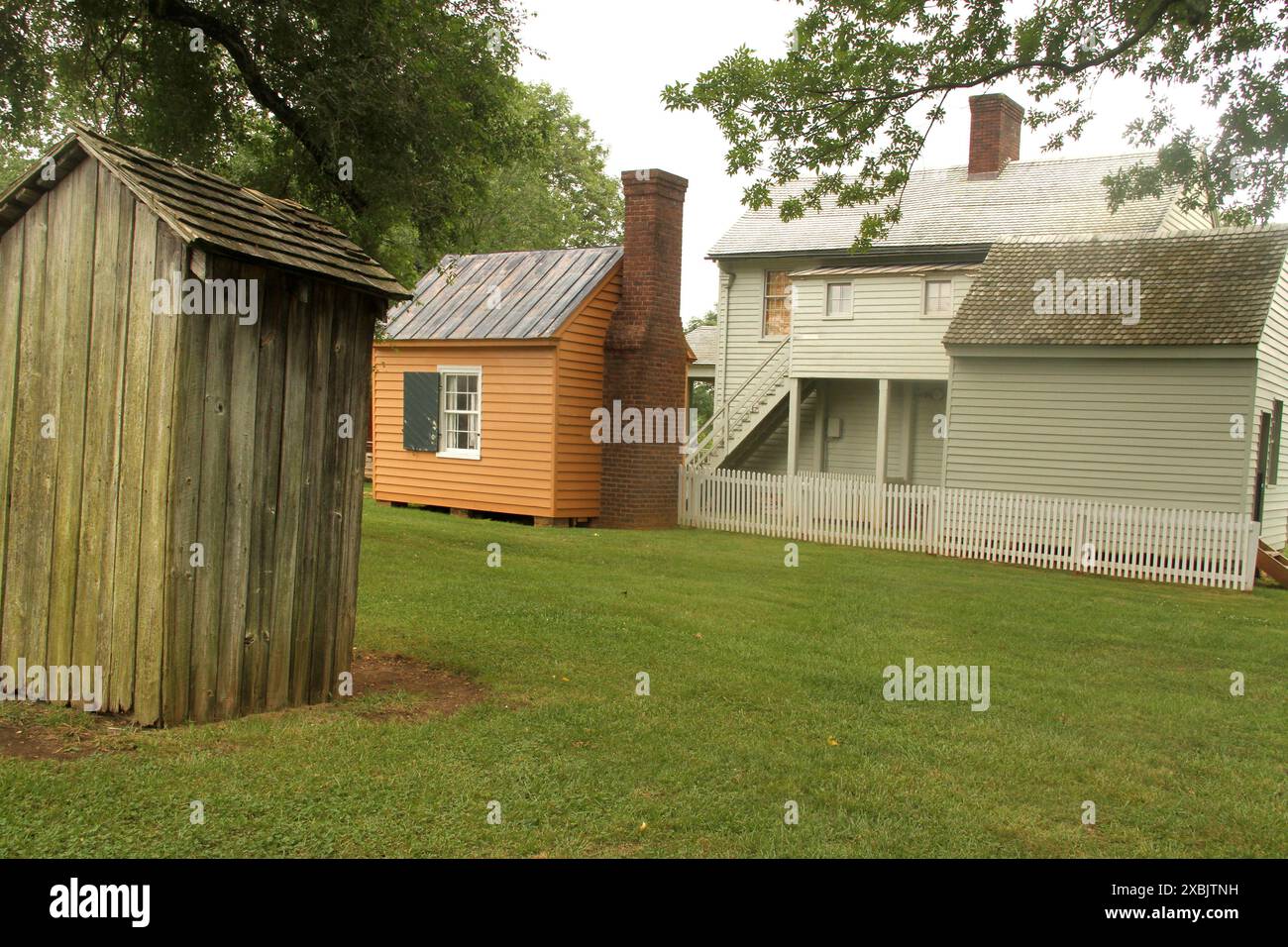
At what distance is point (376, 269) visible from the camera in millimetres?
7574

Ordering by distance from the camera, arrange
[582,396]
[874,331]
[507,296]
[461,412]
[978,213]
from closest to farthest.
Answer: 1. [582,396]
2. [461,412]
3. [507,296]
4. [874,331]
5. [978,213]

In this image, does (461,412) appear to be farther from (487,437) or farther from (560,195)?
(560,195)

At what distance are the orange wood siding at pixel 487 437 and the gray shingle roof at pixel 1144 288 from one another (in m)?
7.46

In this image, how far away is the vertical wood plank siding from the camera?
6094 millimetres

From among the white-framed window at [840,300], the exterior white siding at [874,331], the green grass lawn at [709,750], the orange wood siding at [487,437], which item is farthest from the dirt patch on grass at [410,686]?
the white-framed window at [840,300]

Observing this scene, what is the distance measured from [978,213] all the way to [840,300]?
4224 mm

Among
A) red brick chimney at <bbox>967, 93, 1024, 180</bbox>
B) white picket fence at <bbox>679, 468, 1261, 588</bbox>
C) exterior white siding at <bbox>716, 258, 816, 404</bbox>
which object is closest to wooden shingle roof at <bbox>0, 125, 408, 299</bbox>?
white picket fence at <bbox>679, 468, 1261, 588</bbox>

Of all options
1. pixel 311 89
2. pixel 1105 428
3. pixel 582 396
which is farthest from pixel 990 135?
pixel 311 89

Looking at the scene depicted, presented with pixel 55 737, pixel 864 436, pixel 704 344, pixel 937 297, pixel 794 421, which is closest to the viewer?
pixel 55 737

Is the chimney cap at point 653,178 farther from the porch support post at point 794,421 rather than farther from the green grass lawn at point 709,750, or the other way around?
the green grass lawn at point 709,750

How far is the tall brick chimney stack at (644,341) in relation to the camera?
19.6m

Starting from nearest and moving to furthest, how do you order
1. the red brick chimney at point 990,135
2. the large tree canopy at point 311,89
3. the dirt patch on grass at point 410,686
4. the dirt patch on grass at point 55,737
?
1. the dirt patch on grass at point 55,737
2. the dirt patch on grass at point 410,686
3. the large tree canopy at point 311,89
4. the red brick chimney at point 990,135

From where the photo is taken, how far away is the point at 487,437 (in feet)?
66.3

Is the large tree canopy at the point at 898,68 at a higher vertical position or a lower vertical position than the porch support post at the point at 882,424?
higher
